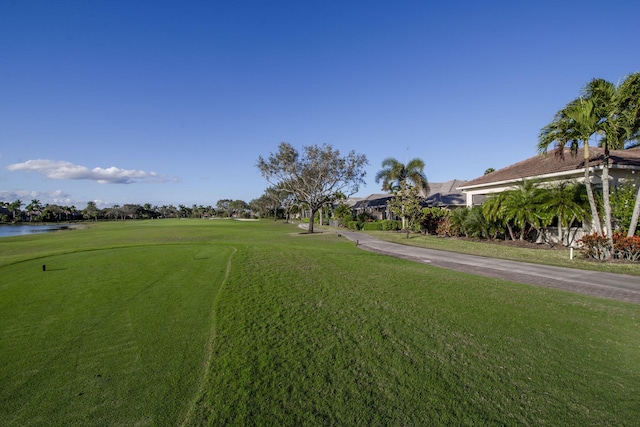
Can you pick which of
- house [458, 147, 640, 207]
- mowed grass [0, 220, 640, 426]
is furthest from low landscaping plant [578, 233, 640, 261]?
mowed grass [0, 220, 640, 426]

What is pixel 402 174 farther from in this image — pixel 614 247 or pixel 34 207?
pixel 34 207

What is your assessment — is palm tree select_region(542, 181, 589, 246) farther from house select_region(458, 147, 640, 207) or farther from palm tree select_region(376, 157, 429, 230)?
palm tree select_region(376, 157, 429, 230)

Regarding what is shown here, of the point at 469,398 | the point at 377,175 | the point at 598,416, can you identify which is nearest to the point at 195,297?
the point at 469,398

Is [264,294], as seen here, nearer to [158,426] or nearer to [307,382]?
[307,382]

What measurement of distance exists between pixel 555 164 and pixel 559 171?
2034 mm

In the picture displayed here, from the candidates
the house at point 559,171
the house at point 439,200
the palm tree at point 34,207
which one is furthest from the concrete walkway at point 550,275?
the palm tree at point 34,207

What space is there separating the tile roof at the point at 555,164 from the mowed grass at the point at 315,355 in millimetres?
13055

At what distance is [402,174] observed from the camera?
4009 centimetres

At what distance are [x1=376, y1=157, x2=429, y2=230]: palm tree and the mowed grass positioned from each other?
1266 inches

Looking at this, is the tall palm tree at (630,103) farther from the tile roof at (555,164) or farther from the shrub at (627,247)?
the tile roof at (555,164)

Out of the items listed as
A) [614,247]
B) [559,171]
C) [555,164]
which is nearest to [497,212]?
[559,171]

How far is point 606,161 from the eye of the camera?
45.9ft

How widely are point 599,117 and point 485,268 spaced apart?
8.66 metres

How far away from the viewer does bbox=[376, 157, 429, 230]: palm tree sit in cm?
3891
